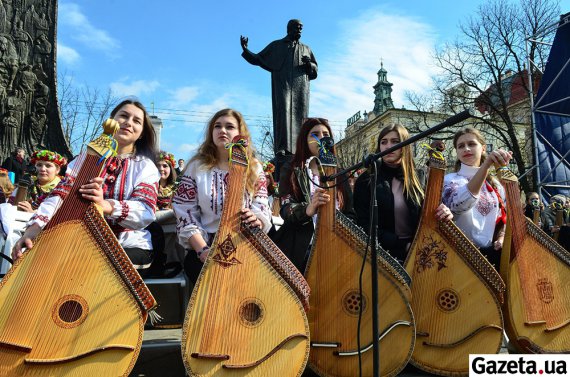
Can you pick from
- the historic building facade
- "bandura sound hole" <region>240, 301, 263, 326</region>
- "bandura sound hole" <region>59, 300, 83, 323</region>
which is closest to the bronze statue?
the historic building facade

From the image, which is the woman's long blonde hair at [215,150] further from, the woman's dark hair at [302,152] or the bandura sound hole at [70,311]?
the bandura sound hole at [70,311]

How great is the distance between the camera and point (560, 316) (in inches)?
102

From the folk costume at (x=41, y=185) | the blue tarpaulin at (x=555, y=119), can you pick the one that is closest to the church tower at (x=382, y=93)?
the blue tarpaulin at (x=555, y=119)

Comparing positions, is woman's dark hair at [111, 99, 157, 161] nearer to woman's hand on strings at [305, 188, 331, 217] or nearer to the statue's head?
woman's hand on strings at [305, 188, 331, 217]

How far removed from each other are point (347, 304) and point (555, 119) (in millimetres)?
10938

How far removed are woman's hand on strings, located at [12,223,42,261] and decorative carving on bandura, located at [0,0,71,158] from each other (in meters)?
7.24

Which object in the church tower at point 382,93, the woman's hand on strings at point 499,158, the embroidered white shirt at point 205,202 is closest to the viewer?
the embroidered white shirt at point 205,202

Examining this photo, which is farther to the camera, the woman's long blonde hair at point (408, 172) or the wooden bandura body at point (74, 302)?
the woman's long blonde hair at point (408, 172)

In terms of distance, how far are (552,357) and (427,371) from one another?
0.63 meters

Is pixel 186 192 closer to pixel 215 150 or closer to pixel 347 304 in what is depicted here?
pixel 215 150

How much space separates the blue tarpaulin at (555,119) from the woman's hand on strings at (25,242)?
1123cm

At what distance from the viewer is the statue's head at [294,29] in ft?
27.7

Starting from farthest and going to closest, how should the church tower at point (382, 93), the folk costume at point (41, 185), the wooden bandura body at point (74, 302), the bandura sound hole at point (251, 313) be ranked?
the church tower at point (382, 93) → the folk costume at point (41, 185) → the bandura sound hole at point (251, 313) → the wooden bandura body at point (74, 302)

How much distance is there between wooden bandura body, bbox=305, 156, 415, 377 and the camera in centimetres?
208
